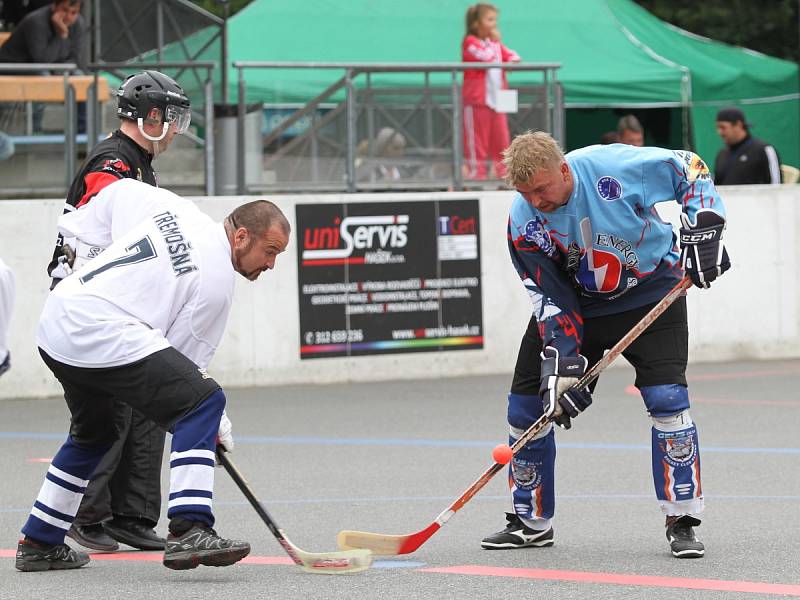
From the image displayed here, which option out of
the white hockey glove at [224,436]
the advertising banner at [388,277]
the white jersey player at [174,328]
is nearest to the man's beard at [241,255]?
the white jersey player at [174,328]

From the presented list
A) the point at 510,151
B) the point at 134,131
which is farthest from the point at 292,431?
the point at 510,151

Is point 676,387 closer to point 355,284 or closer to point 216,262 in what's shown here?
point 216,262

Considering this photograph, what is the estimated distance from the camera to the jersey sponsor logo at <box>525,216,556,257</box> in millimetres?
5902

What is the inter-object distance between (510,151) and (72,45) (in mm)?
7356

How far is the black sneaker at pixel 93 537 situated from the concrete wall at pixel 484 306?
479cm

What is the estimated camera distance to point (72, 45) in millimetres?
12320

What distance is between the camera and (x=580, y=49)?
18.5 metres

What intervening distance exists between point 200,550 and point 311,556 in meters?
0.53

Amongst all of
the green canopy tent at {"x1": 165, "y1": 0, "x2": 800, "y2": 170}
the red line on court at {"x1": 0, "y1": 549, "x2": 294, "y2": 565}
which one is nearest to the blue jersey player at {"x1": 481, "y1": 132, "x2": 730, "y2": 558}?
the red line on court at {"x1": 0, "y1": 549, "x2": 294, "y2": 565}

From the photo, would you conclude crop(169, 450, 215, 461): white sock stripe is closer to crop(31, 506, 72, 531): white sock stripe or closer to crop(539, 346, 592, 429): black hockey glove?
crop(31, 506, 72, 531): white sock stripe

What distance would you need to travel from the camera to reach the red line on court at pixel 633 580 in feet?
17.5

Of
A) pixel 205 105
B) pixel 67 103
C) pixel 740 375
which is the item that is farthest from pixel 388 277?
pixel 740 375

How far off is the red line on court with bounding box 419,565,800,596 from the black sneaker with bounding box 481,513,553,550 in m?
0.40

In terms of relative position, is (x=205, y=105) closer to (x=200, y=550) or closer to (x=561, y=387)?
(x=561, y=387)
